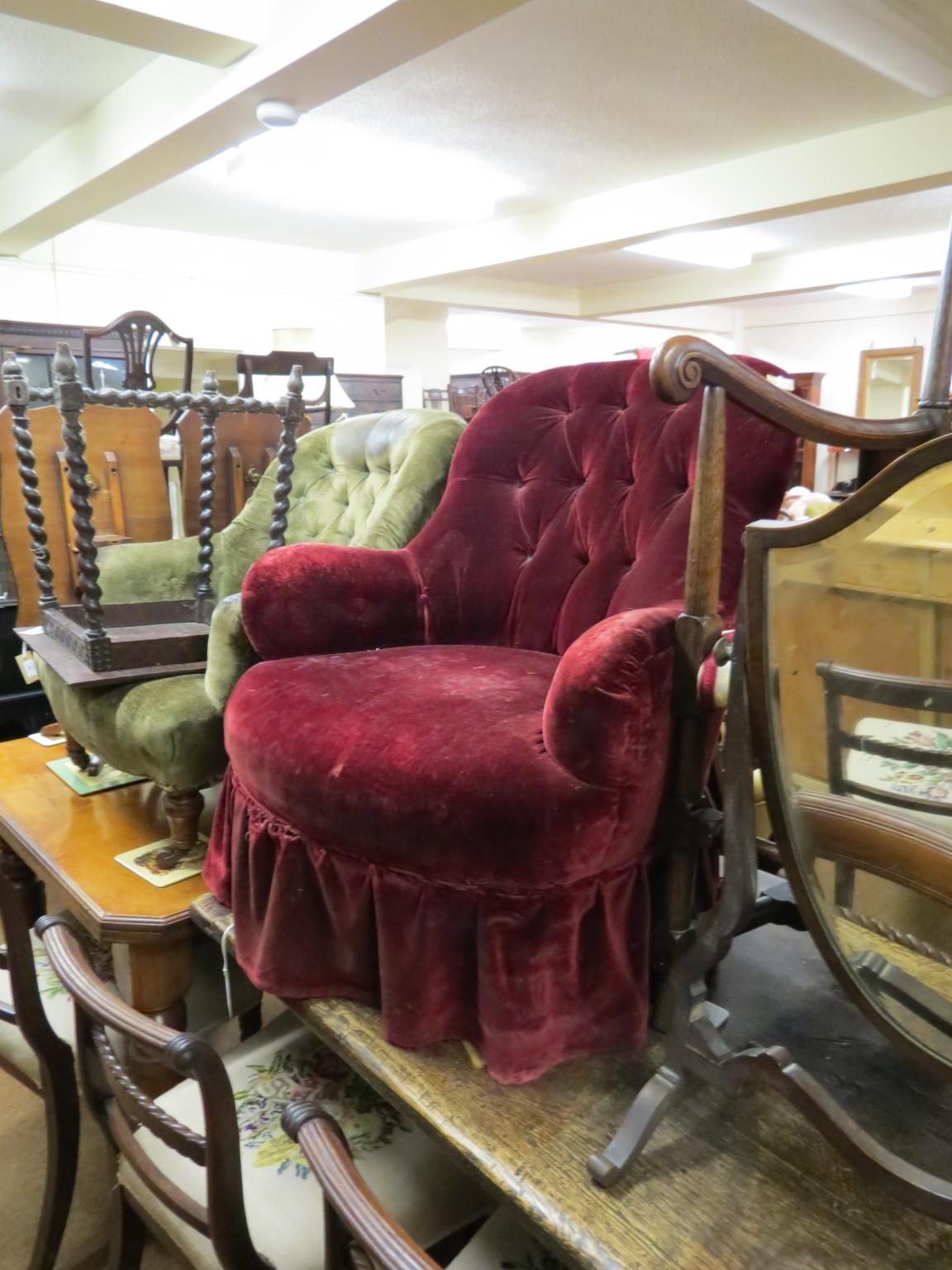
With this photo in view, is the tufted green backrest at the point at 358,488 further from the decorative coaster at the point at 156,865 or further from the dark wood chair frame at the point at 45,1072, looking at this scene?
the dark wood chair frame at the point at 45,1072

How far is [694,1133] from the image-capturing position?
926 millimetres

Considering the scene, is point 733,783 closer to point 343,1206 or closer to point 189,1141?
point 343,1206

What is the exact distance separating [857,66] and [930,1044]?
382 cm

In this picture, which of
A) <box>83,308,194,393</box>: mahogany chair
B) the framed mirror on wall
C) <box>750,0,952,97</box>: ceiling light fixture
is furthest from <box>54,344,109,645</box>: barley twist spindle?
<box>750,0,952,97</box>: ceiling light fixture

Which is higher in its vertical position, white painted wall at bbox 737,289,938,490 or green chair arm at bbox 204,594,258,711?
white painted wall at bbox 737,289,938,490

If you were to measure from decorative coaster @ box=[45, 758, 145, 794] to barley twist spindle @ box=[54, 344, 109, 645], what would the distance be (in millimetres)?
450

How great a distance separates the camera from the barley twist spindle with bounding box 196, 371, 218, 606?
185cm

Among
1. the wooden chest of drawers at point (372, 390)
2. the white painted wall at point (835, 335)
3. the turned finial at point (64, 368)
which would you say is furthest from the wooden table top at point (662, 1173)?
the white painted wall at point (835, 335)

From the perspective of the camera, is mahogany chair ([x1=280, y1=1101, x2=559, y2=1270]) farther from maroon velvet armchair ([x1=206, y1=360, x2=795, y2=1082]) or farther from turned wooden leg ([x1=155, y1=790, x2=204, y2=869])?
turned wooden leg ([x1=155, y1=790, x2=204, y2=869])

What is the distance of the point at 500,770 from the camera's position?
0.97 m

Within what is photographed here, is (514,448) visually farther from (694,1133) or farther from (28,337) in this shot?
(28,337)

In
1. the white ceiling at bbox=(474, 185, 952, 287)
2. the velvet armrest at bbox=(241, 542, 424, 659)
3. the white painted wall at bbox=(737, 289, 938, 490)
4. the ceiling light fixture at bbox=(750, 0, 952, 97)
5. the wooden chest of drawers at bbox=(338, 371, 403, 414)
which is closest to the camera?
the velvet armrest at bbox=(241, 542, 424, 659)

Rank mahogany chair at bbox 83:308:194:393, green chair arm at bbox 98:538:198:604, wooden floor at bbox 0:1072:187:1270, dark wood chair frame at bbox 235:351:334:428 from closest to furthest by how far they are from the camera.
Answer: wooden floor at bbox 0:1072:187:1270
green chair arm at bbox 98:538:198:604
mahogany chair at bbox 83:308:194:393
dark wood chair frame at bbox 235:351:334:428

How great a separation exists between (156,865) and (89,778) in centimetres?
53
